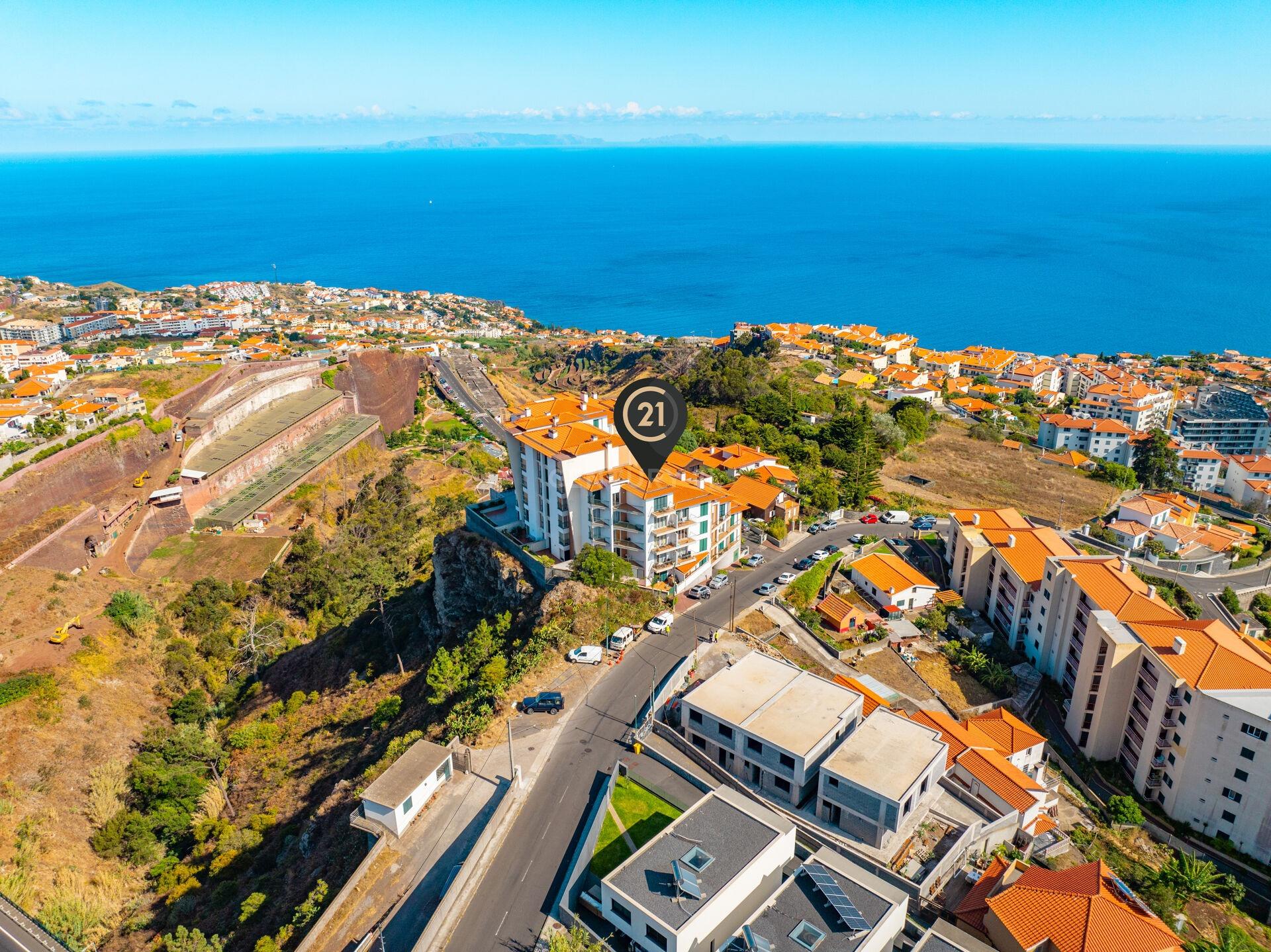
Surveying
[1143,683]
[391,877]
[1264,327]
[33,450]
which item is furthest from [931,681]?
[1264,327]

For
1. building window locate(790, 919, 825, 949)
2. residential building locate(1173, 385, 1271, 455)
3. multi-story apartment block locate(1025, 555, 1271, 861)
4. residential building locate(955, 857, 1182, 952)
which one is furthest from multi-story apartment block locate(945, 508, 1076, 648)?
residential building locate(1173, 385, 1271, 455)

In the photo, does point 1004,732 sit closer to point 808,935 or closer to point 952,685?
point 952,685

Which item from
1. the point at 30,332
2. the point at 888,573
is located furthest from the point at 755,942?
the point at 30,332

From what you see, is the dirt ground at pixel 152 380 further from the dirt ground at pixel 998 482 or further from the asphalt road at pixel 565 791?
the dirt ground at pixel 998 482

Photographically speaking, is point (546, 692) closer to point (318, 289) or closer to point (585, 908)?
point (585, 908)

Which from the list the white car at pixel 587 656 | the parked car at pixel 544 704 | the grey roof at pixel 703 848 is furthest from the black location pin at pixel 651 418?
the grey roof at pixel 703 848

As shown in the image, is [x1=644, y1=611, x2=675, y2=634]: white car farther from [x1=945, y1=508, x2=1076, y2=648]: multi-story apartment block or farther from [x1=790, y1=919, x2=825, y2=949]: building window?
[x1=945, y1=508, x2=1076, y2=648]: multi-story apartment block
